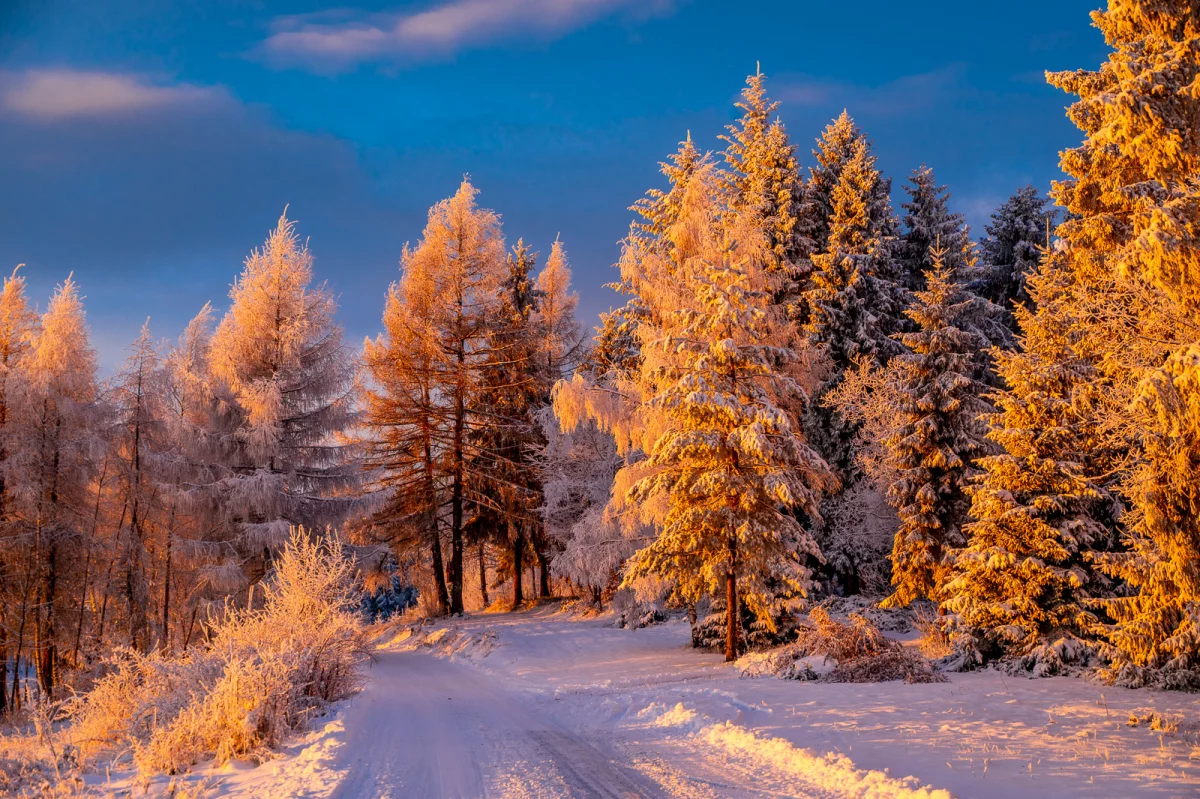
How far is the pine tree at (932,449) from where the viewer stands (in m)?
18.1

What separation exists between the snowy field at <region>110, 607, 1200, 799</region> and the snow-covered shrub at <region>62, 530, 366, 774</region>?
48 cm

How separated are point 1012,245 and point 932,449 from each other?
64.0 ft

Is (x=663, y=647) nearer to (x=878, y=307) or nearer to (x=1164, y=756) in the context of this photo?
(x=1164, y=756)

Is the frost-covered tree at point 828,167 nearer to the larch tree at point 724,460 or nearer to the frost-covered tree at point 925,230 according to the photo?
the frost-covered tree at point 925,230

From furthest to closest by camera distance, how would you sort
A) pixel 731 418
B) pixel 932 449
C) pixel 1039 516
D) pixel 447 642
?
pixel 447 642, pixel 932 449, pixel 731 418, pixel 1039 516

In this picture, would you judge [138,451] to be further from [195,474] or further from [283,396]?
[283,396]

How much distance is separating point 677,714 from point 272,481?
59.7 feet

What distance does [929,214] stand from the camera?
1220 inches

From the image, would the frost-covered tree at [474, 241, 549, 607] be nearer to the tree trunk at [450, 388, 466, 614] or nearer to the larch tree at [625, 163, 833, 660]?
the tree trunk at [450, 388, 466, 614]

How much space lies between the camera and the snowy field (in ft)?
21.5

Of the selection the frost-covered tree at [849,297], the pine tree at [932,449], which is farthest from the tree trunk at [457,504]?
the pine tree at [932,449]

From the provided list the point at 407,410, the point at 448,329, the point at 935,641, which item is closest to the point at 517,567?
the point at 407,410

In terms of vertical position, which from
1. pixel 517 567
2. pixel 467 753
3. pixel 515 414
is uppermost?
pixel 515 414

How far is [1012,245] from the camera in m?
32.6
